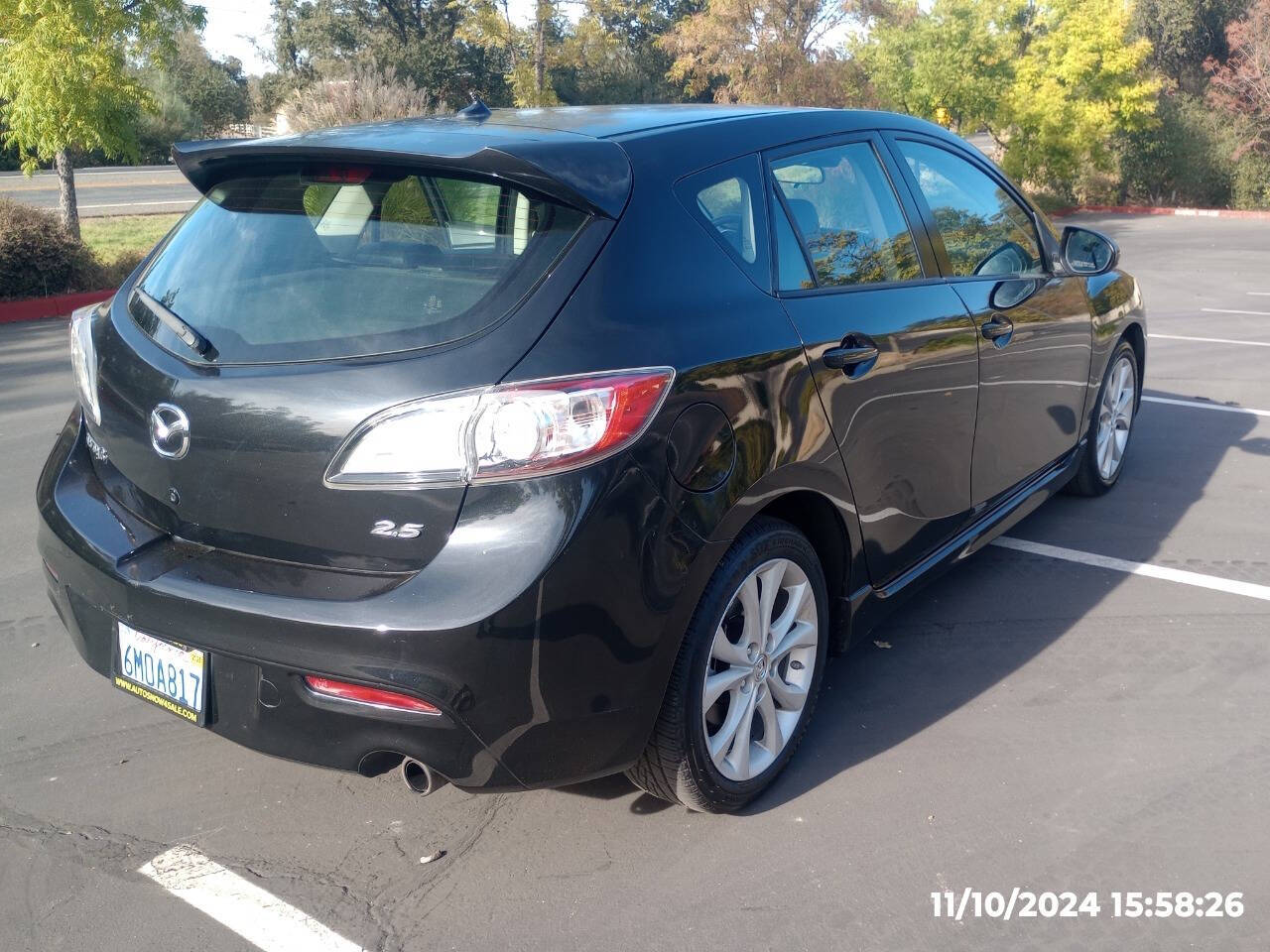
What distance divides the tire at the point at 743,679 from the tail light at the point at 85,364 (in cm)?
164

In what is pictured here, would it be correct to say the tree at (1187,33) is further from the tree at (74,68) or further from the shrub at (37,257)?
the shrub at (37,257)

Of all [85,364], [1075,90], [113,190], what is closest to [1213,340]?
[85,364]

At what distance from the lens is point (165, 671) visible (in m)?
2.72

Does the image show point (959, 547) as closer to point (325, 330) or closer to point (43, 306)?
point (325, 330)

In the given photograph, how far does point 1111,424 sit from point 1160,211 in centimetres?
2469

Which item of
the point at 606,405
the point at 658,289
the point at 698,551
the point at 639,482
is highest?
the point at 658,289

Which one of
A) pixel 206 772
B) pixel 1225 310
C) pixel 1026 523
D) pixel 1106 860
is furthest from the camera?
pixel 1225 310

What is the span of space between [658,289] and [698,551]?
611 millimetres

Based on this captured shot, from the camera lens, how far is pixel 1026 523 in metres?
5.31

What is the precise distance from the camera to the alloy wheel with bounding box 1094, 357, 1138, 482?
17.8 ft

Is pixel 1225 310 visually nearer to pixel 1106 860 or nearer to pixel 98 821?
pixel 1106 860

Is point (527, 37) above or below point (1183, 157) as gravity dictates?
above

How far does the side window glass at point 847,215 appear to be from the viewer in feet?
10.9

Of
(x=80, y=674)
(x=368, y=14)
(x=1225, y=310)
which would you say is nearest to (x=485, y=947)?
(x=80, y=674)
